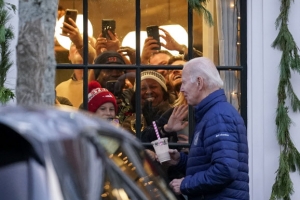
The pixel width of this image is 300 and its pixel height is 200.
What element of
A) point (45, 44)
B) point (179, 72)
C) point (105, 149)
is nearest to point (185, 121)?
point (179, 72)

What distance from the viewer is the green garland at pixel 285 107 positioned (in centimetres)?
761

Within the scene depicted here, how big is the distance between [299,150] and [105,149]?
186 inches

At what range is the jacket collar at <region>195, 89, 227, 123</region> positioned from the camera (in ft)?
19.2

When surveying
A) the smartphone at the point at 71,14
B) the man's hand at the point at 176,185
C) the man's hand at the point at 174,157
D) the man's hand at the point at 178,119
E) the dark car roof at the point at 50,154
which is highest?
the smartphone at the point at 71,14

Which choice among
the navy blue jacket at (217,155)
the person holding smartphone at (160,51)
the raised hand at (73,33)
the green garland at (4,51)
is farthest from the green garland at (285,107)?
the green garland at (4,51)

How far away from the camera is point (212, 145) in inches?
223

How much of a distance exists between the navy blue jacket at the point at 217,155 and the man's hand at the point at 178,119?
1.98 m

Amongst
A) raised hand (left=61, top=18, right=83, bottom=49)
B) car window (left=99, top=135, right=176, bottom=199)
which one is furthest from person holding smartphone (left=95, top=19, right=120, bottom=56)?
car window (left=99, top=135, right=176, bottom=199)

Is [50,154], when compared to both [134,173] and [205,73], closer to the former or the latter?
[134,173]

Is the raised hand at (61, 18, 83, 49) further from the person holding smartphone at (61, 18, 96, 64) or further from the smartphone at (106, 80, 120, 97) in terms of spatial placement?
the smartphone at (106, 80, 120, 97)

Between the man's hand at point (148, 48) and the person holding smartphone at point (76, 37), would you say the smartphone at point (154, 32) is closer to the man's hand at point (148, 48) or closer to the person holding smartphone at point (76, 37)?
the man's hand at point (148, 48)

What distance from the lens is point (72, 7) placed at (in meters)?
7.93

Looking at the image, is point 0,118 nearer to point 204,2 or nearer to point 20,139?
point 20,139

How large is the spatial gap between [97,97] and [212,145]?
7.08 ft
